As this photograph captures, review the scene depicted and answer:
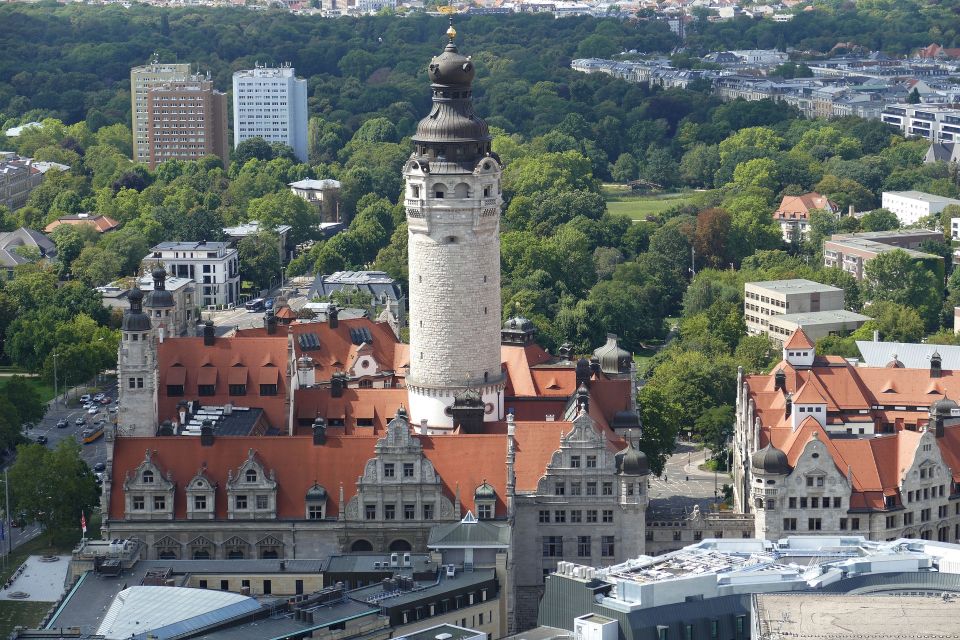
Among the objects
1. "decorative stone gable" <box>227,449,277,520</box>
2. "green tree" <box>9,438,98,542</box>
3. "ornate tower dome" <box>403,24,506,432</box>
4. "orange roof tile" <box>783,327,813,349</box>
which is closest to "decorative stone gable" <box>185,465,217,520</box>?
"decorative stone gable" <box>227,449,277,520</box>

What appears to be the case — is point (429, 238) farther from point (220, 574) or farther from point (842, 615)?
point (842, 615)

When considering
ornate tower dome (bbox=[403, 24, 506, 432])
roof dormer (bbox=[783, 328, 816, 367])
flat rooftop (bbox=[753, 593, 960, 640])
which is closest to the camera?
flat rooftop (bbox=[753, 593, 960, 640])

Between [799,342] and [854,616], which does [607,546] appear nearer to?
[854,616]

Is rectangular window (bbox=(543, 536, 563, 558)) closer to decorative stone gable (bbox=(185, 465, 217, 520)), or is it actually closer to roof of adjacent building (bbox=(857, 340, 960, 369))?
decorative stone gable (bbox=(185, 465, 217, 520))

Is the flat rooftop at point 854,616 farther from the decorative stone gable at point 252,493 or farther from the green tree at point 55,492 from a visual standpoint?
the green tree at point 55,492

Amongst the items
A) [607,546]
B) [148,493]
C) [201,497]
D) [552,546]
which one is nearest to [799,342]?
[607,546]

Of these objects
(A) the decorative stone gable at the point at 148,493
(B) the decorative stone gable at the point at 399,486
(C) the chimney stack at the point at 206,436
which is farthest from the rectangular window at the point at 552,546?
(A) the decorative stone gable at the point at 148,493

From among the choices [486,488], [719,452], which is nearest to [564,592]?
[486,488]
